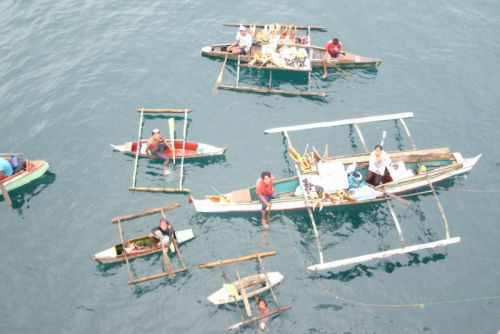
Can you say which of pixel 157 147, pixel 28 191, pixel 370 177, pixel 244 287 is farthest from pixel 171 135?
pixel 370 177

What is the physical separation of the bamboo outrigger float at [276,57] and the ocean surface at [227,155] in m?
0.79

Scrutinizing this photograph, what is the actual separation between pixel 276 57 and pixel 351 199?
42.1 feet

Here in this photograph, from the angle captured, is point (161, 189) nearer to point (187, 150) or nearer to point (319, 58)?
point (187, 150)

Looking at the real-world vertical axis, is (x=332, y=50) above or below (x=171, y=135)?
above

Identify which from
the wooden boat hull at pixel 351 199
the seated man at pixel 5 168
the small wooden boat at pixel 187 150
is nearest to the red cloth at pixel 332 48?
the wooden boat hull at pixel 351 199

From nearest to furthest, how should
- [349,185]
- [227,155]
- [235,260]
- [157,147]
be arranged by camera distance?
1. [235,260]
2. [349,185]
3. [157,147]
4. [227,155]

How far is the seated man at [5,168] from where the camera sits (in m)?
25.9

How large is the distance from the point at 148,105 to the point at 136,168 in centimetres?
636

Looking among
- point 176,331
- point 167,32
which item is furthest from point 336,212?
point 167,32

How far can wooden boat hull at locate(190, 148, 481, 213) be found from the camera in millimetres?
24453

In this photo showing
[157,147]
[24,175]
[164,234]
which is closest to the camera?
[164,234]

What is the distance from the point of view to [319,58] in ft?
108

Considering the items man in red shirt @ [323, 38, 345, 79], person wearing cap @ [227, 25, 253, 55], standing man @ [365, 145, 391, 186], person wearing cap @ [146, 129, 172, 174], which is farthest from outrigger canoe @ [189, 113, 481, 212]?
person wearing cap @ [227, 25, 253, 55]

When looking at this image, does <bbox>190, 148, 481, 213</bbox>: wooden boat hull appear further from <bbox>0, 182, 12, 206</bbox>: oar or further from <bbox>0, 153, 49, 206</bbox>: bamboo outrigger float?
<bbox>0, 182, 12, 206</bbox>: oar
